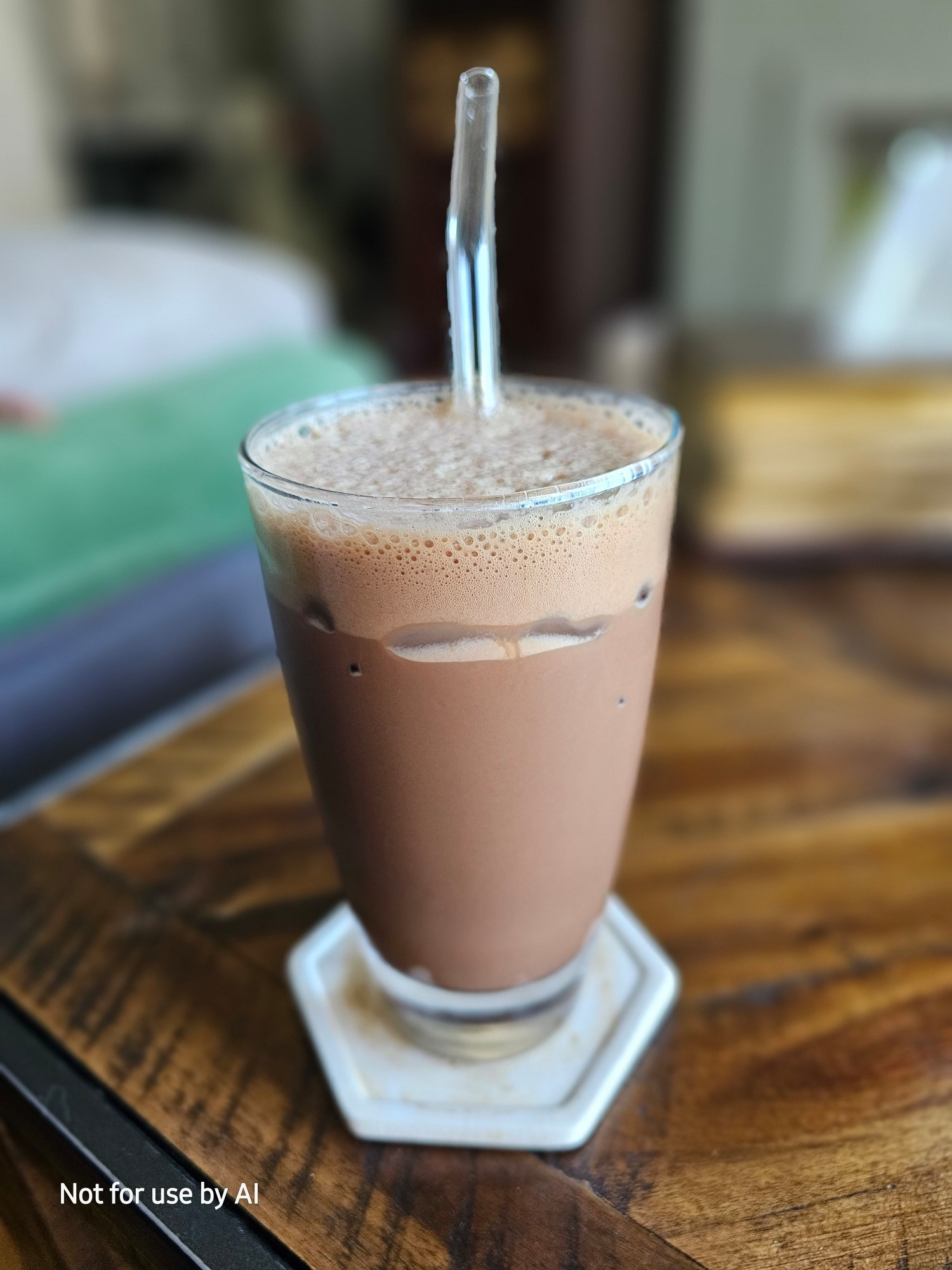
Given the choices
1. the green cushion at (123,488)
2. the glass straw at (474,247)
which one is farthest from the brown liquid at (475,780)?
the green cushion at (123,488)

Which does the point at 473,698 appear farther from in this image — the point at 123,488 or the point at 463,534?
the point at 123,488

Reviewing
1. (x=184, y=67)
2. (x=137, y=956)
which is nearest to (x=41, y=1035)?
(x=137, y=956)

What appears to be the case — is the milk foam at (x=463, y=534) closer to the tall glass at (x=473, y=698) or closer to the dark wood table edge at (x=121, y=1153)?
the tall glass at (x=473, y=698)

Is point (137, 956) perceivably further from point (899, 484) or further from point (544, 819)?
point (899, 484)

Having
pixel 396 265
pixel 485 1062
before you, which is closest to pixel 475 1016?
pixel 485 1062

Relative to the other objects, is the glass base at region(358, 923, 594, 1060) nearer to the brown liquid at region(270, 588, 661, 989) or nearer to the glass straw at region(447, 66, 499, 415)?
the brown liquid at region(270, 588, 661, 989)
